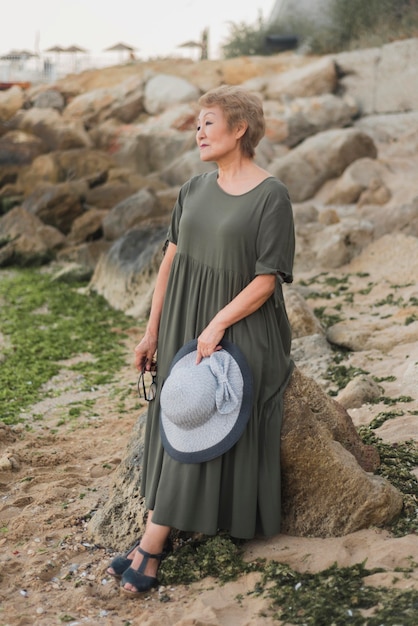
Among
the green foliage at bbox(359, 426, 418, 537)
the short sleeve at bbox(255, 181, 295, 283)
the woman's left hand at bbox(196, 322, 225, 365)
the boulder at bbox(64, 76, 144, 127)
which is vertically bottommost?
the green foliage at bbox(359, 426, 418, 537)

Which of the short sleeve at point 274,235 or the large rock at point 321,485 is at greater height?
the short sleeve at point 274,235

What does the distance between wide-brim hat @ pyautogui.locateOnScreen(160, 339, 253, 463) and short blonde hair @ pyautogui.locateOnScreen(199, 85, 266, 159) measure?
941mm

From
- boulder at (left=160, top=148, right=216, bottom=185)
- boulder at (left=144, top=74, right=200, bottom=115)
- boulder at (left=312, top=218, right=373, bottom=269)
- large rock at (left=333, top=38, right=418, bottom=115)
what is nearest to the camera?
boulder at (left=312, top=218, right=373, bottom=269)

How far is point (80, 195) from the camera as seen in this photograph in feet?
55.5

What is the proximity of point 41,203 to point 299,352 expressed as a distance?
33.5ft

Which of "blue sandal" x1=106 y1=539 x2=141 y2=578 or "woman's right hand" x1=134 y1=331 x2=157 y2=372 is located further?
"woman's right hand" x1=134 y1=331 x2=157 y2=372

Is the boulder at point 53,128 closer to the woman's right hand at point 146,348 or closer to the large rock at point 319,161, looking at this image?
the large rock at point 319,161

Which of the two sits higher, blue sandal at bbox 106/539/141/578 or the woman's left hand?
the woman's left hand

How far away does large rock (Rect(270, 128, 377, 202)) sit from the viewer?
53.5 feet

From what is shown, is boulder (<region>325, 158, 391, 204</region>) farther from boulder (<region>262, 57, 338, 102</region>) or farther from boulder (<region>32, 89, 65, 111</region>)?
boulder (<region>32, 89, 65, 111</region>)

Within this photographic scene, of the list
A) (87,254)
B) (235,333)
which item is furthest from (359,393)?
(87,254)

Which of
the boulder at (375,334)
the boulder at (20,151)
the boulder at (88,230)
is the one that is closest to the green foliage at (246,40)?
the boulder at (20,151)

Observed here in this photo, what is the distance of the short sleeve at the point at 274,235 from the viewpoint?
3.63 meters

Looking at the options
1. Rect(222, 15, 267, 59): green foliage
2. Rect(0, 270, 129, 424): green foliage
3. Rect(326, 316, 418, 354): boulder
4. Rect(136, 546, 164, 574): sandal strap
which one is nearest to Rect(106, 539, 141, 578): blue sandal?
Rect(136, 546, 164, 574): sandal strap
